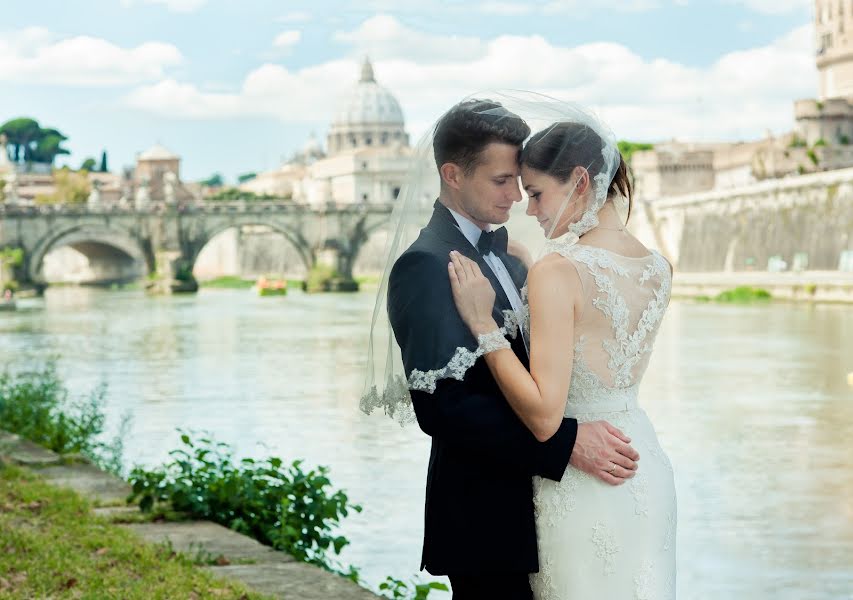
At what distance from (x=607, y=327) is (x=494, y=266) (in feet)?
0.77

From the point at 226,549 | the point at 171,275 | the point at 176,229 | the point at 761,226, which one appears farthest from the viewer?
the point at 176,229

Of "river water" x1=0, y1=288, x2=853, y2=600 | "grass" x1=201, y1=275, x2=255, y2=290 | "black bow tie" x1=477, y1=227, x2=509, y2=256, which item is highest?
"black bow tie" x1=477, y1=227, x2=509, y2=256

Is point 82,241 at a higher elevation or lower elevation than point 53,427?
lower

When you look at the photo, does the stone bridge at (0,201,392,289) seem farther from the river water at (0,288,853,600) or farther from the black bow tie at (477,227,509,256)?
the black bow tie at (477,227,509,256)

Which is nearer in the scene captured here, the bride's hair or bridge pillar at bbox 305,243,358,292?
the bride's hair

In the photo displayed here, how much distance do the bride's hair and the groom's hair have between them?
1.3 inches

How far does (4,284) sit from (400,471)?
4014cm

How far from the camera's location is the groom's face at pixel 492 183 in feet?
7.13

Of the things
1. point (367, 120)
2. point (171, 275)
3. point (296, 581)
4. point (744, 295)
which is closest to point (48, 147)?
point (367, 120)

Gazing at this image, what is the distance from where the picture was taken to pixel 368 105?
306 ft

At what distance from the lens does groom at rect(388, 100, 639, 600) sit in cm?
210

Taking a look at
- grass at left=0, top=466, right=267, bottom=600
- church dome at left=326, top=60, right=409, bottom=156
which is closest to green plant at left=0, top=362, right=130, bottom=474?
grass at left=0, top=466, right=267, bottom=600

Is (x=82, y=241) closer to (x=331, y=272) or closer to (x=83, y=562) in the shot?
(x=331, y=272)

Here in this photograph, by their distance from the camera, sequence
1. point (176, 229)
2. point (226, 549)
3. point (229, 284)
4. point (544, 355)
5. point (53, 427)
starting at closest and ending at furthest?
point (544, 355)
point (226, 549)
point (53, 427)
point (176, 229)
point (229, 284)
